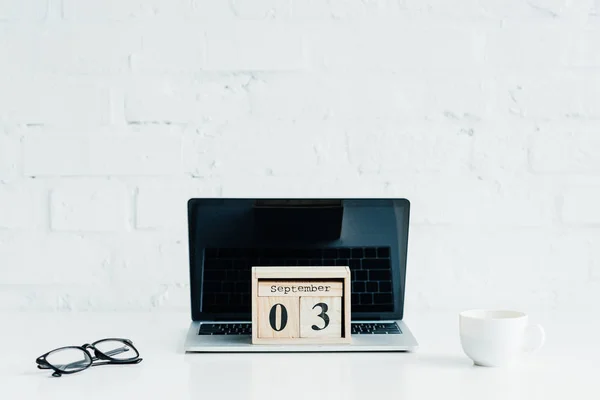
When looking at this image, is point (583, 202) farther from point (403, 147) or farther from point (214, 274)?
point (214, 274)

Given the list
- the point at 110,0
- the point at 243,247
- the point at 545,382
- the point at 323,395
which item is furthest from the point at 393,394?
the point at 110,0

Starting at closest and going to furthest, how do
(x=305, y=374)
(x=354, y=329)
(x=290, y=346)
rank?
(x=305, y=374) < (x=290, y=346) < (x=354, y=329)

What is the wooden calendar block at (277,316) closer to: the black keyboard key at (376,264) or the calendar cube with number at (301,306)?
the calendar cube with number at (301,306)

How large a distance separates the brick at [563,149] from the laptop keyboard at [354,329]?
1.80 feet

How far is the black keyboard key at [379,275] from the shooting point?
127 centimetres

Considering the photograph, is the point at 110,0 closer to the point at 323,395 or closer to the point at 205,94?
the point at 205,94

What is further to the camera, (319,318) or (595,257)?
(595,257)

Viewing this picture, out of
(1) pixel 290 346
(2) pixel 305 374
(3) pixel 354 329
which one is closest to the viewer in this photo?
(2) pixel 305 374

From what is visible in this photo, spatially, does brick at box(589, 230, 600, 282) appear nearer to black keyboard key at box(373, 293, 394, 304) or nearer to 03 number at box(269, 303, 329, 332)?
black keyboard key at box(373, 293, 394, 304)

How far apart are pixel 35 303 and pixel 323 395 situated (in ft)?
2.87

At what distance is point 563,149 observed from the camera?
153 centimetres

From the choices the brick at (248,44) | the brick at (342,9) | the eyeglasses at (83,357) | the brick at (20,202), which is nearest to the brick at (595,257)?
the brick at (342,9)

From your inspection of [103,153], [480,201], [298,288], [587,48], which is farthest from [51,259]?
[587,48]

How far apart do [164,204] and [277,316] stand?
0.50m
